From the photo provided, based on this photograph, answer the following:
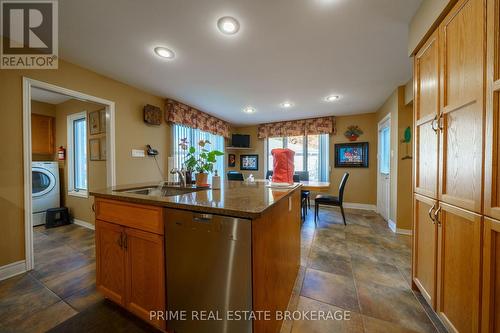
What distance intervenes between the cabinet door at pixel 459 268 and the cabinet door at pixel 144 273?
1.66m

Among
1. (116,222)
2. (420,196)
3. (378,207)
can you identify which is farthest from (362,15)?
(378,207)

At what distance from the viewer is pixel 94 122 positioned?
303 cm

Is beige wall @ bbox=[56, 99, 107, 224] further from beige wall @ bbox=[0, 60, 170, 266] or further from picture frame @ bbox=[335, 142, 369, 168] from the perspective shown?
picture frame @ bbox=[335, 142, 369, 168]

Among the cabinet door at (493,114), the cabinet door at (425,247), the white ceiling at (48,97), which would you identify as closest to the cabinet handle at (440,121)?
the cabinet door at (493,114)

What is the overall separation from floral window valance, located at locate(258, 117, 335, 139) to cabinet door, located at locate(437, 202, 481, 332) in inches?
147

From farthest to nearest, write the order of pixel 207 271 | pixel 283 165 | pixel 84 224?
1. pixel 84 224
2. pixel 283 165
3. pixel 207 271

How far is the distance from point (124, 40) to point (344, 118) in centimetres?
458

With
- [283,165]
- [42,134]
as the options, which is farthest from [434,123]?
[42,134]

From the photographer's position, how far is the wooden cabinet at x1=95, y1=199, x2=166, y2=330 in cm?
111

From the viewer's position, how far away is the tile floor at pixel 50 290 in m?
1.28

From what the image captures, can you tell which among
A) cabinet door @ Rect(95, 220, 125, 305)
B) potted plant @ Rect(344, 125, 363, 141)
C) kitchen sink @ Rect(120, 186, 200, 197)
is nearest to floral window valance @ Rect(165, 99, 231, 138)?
kitchen sink @ Rect(120, 186, 200, 197)

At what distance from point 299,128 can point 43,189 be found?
5.49m

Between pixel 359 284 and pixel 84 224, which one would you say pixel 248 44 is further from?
pixel 84 224

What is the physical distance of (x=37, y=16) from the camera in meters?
1.53
